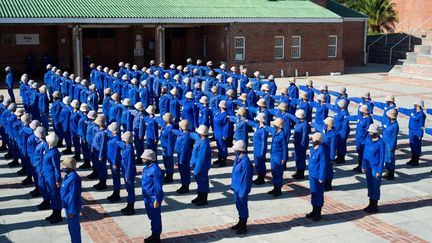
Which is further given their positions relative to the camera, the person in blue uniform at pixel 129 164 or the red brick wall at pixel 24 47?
the red brick wall at pixel 24 47

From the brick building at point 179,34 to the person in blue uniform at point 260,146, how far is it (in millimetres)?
16471

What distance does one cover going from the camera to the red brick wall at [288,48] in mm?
31442

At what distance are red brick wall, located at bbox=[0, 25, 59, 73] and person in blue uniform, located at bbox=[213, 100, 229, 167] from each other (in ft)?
62.9

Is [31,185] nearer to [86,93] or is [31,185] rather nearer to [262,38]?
[86,93]

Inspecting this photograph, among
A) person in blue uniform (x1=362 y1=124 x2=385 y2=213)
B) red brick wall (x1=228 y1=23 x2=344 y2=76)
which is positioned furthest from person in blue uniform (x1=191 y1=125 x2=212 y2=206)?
red brick wall (x1=228 y1=23 x2=344 y2=76)

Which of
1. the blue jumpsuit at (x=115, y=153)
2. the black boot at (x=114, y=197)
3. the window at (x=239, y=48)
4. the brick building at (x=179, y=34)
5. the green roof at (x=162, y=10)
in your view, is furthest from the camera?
the window at (x=239, y=48)

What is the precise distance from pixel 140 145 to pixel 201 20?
53.6 ft

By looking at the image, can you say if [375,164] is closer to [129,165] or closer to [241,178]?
[241,178]

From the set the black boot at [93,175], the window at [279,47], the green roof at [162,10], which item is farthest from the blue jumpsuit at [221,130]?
the window at [279,47]

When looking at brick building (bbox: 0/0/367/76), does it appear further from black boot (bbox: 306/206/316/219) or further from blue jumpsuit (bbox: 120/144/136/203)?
black boot (bbox: 306/206/316/219)

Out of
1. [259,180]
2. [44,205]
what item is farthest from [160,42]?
[44,205]

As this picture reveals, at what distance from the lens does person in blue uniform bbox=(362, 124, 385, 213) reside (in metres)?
10.6

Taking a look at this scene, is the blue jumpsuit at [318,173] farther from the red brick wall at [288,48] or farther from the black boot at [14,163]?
the red brick wall at [288,48]

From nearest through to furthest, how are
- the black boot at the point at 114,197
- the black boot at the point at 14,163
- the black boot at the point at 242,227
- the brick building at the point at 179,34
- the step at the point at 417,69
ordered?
the black boot at the point at 242,227, the black boot at the point at 114,197, the black boot at the point at 14,163, the brick building at the point at 179,34, the step at the point at 417,69
